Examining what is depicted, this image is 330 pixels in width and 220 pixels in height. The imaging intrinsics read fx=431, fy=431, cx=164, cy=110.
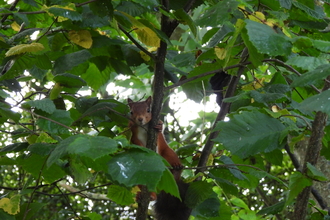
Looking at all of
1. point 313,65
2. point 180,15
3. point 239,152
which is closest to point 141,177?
point 239,152

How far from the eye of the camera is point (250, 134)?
41.3 inches

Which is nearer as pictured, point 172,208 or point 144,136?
point 172,208

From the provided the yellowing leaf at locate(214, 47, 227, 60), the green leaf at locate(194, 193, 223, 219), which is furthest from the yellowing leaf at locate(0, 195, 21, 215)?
the yellowing leaf at locate(214, 47, 227, 60)

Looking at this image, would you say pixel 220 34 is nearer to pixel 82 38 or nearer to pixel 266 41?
pixel 82 38

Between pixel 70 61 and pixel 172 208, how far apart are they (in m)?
0.88

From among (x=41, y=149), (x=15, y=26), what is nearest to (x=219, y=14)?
(x=41, y=149)

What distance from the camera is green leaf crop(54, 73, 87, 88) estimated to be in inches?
58.5

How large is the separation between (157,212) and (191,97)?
0.60m

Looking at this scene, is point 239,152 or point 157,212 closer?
point 239,152

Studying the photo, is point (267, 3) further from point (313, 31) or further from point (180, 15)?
point (313, 31)

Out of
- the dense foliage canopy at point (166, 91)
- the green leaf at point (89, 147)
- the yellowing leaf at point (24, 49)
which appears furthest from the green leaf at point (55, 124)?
the green leaf at point (89, 147)

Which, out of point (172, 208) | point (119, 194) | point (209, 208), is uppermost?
point (119, 194)

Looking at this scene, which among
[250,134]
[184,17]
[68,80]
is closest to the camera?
[250,134]

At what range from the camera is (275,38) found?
0.88 m
